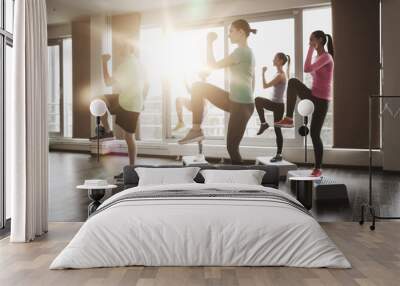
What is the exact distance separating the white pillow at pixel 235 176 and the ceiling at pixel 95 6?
245cm

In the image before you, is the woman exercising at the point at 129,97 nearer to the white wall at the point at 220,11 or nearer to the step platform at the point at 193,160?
the white wall at the point at 220,11

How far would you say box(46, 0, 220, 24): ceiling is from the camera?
6.22m

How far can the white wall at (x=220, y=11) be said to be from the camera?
243 inches

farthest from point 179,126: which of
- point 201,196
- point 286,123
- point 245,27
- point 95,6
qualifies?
point 201,196

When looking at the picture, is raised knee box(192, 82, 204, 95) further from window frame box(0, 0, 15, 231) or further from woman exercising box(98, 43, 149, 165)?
window frame box(0, 0, 15, 231)

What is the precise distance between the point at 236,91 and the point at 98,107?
1.77 m

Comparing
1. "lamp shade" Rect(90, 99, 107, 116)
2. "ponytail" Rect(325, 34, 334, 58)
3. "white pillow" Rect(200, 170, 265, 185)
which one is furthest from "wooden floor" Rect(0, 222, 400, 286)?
"ponytail" Rect(325, 34, 334, 58)

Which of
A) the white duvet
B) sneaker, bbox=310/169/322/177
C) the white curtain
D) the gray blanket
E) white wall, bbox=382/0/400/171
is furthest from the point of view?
white wall, bbox=382/0/400/171

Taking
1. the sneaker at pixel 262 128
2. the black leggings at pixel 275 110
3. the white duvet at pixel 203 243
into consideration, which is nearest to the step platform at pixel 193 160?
the sneaker at pixel 262 128

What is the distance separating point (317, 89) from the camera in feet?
20.3

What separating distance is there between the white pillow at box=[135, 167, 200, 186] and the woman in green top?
1.08m

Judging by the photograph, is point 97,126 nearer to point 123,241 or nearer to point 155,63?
point 155,63

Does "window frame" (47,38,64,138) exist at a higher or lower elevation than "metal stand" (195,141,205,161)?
higher

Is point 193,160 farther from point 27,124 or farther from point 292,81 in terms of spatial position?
point 27,124
